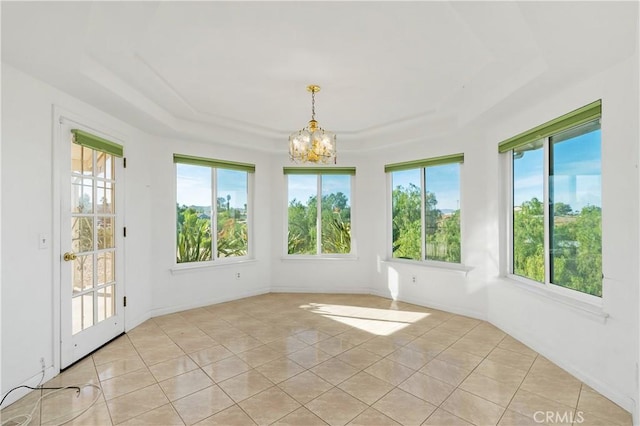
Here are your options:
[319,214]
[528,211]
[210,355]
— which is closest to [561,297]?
[528,211]

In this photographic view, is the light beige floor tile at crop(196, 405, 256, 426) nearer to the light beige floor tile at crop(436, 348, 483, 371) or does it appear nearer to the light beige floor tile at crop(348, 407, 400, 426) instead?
the light beige floor tile at crop(348, 407, 400, 426)

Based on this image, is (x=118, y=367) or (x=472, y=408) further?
(x=118, y=367)

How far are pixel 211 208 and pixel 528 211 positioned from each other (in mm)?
4201

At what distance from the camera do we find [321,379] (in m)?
2.63

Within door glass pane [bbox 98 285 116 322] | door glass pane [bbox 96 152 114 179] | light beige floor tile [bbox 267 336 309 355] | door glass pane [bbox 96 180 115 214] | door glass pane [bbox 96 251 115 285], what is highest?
door glass pane [bbox 96 152 114 179]

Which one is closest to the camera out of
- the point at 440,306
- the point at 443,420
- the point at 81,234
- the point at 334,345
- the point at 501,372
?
the point at 443,420

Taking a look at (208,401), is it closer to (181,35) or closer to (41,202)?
(41,202)

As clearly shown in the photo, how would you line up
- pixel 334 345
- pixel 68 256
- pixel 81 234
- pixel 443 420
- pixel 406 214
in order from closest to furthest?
pixel 443 420 → pixel 68 256 → pixel 81 234 → pixel 334 345 → pixel 406 214

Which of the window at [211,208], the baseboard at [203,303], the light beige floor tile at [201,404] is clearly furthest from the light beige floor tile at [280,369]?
the window at [211,208]

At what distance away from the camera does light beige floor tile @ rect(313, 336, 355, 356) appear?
125 inches

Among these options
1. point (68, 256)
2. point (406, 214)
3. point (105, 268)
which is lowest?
point (105, 268)

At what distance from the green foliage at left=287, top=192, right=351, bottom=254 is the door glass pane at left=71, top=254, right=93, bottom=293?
3028mm

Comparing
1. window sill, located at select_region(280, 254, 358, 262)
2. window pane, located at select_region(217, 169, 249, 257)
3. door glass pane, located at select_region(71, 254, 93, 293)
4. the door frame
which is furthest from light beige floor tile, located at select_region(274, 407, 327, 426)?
window sill, located at select_region(280, 254, 358, 262)

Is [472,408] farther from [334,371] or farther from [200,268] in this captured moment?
[200,268]
